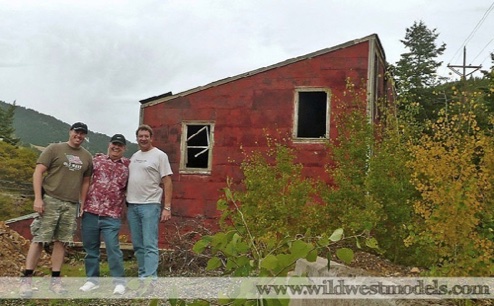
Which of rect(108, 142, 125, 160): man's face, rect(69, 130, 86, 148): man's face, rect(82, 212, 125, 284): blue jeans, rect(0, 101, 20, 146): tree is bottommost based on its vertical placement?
rect(82, 212, 125, 284): blue jeans

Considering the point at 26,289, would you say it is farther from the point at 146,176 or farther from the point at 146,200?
the point at 146,176

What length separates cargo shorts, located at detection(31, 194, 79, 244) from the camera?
5012mm

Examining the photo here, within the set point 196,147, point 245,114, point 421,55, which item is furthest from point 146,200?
point 421,55

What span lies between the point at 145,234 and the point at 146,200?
37 centimetres

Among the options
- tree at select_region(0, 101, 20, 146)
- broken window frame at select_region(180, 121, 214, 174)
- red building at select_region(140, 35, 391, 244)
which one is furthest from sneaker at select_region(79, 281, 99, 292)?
tree at select_region(0, 101, 20, 146)

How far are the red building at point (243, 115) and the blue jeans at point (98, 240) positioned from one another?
538 cm

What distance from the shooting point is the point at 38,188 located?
500cm

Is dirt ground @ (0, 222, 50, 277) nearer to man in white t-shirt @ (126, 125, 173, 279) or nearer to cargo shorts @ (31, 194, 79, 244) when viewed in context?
cargo shorts @ (31, 194, 79, 244)

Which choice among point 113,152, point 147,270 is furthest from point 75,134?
point 147,270

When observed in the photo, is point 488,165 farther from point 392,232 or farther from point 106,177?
point 106,177

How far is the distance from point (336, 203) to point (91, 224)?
3555mm

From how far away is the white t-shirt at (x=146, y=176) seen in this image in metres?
5.26

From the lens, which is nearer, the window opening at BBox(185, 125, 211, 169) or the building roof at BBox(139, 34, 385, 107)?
the building roof at BBox(139, 34, 385, 107)

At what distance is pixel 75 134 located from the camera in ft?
17.2
